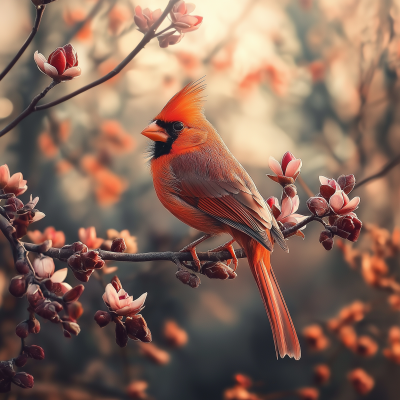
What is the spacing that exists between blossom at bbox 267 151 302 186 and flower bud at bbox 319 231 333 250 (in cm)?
11

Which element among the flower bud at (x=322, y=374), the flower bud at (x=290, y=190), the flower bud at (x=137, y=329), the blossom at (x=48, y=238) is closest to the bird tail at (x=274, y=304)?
the flower bud at (x=290, y=190)

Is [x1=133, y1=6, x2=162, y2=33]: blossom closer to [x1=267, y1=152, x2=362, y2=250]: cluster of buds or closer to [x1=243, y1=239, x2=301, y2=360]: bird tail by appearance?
[x1=267, y1=152, x2=362, y2=250]: cluster of buds

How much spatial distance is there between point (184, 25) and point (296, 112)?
144 centimetres

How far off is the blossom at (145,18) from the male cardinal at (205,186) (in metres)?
0.15

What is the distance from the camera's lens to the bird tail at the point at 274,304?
0.68 metres

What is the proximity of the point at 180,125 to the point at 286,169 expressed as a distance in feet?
0.87

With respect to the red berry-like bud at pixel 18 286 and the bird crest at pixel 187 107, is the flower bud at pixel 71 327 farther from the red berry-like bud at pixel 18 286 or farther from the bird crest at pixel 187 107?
the bird crest at pixel 187 107

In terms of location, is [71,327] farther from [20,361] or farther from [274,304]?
[274,304]

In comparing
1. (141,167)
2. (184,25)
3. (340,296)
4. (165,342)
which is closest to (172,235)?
(141,167)

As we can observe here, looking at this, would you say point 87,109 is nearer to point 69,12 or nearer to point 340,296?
point 69,12

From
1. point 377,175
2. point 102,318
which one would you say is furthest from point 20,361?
point 377,175

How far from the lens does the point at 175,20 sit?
695mm

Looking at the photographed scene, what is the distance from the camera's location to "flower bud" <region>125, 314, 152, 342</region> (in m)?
0.56

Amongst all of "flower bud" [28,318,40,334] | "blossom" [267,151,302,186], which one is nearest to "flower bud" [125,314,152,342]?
"flower bud" [28,318,40,334]
